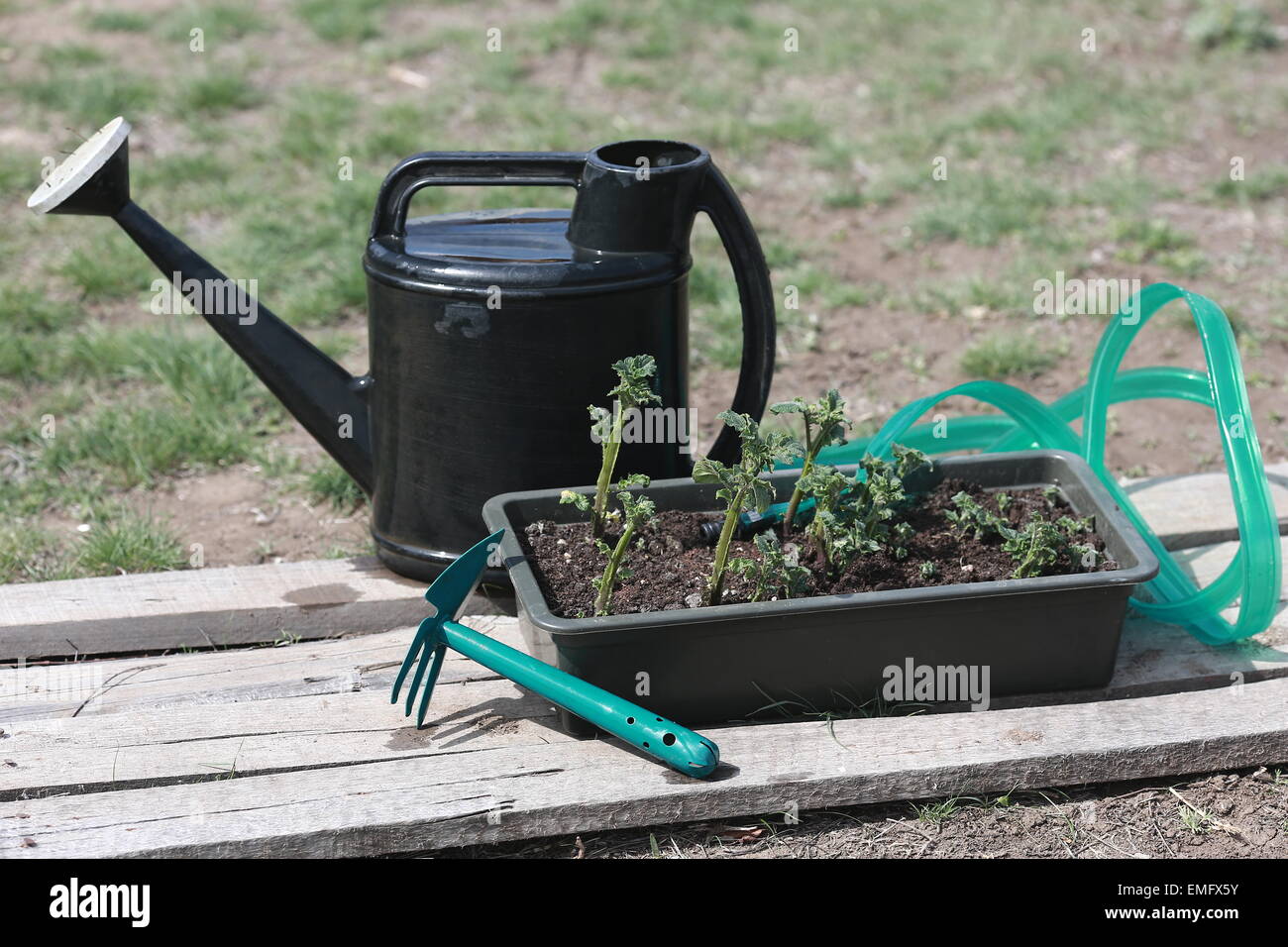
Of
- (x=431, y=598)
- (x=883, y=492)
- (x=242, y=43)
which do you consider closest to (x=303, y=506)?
(x=431, y=598)

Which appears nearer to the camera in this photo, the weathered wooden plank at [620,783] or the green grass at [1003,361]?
the weathered wooden plank at [620,783]

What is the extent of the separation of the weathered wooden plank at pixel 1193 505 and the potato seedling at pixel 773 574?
87 centimetres

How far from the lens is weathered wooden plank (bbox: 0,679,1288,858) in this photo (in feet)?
5.31

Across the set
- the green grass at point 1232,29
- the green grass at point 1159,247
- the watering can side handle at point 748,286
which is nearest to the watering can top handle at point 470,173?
the watering can side handle at point 748,286

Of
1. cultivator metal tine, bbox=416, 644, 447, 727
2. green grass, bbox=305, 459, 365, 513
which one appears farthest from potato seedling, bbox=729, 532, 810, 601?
green grass, bbox=305, 459, 365, 513

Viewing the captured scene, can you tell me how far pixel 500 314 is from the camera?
1.96 meters

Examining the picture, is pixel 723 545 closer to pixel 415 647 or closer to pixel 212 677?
pixel 415 647

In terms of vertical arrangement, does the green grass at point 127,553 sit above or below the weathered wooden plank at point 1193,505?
below

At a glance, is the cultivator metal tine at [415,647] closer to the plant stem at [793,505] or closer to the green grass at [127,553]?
the plant stem at [793,505]

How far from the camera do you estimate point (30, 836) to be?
1.60m

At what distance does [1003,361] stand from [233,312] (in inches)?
72.7

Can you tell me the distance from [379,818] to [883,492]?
31.5 inches

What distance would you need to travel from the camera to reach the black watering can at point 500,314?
1.96 m

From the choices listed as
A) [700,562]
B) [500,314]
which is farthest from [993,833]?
[500,314]
